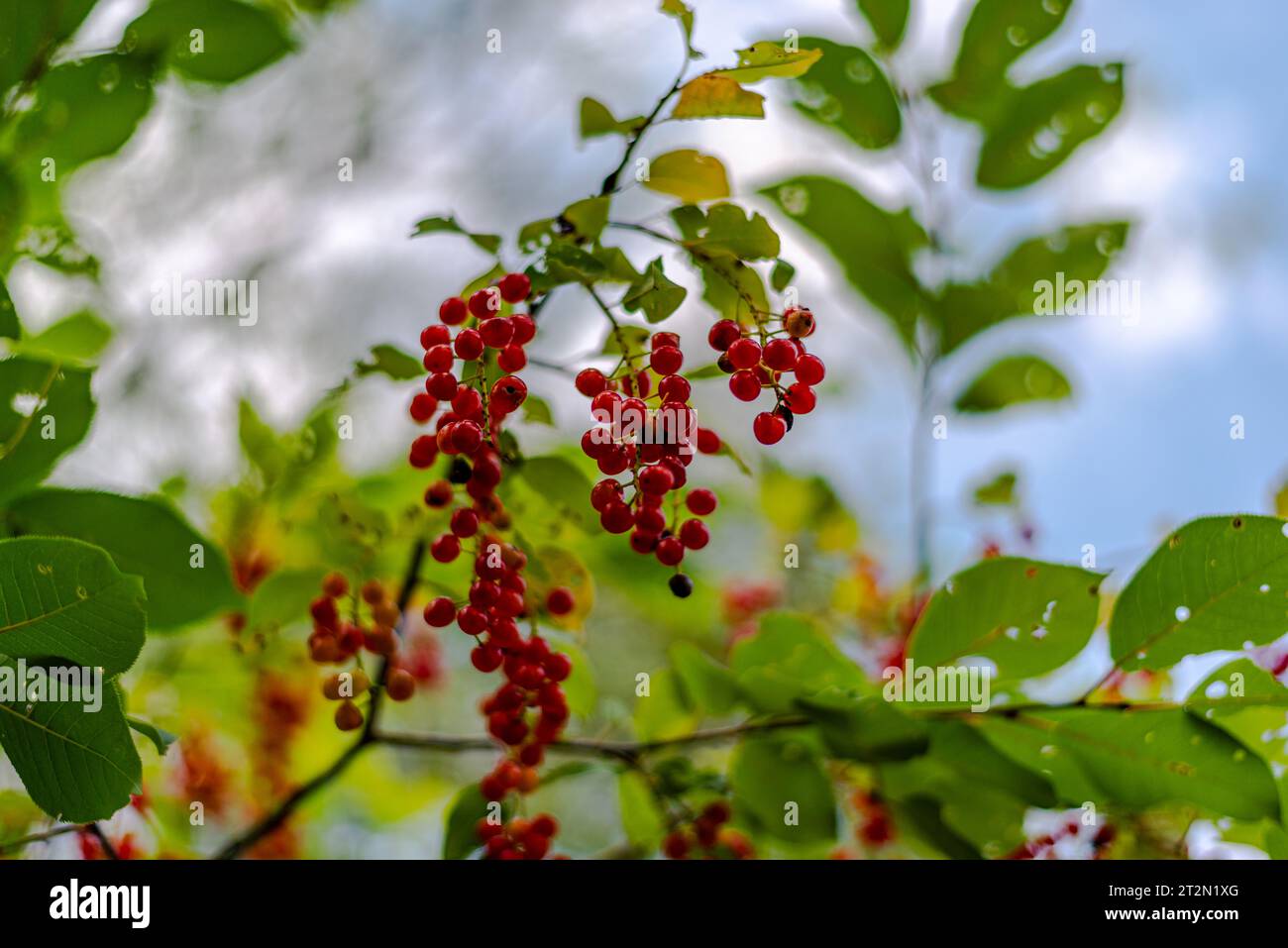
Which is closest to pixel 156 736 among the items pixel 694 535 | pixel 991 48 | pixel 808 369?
pixel 694 535

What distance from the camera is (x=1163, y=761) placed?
0.82 metres

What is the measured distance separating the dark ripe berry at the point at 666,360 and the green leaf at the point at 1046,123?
724 millimetres

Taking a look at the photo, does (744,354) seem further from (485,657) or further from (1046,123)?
(1046,123)

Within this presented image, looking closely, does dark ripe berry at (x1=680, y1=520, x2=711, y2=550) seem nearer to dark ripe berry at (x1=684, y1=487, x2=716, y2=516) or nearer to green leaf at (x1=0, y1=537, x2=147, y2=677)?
dark ripe berry at (x1=684, y1=487, x2=716, y2=516)

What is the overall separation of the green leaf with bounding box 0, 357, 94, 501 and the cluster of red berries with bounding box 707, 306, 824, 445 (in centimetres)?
47

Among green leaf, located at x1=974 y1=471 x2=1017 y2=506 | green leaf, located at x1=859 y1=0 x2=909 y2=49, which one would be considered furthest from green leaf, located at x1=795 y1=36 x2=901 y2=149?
green leaf, located at x1=974 y1=471 x2=1017 y2=506

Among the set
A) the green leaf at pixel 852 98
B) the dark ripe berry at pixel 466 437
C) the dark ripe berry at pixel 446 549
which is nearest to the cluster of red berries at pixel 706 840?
the dark ripe berry at pixel 446 549

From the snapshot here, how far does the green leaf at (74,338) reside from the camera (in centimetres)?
115

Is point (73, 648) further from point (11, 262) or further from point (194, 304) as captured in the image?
point (194, 304)

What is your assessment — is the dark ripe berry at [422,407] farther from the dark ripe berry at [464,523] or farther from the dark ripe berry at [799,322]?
the dark ripe berry at [799,322]
